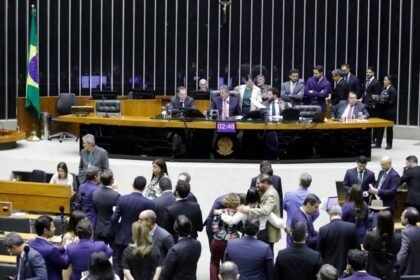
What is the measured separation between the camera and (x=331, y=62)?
68.8 ft

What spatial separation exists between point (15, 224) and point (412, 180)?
546 cm

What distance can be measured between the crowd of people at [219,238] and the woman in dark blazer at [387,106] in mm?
6626

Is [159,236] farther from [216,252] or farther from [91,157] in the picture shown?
[91,157]

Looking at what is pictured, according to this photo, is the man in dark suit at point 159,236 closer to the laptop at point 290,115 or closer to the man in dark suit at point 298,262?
the man in dark suit at point 298,262

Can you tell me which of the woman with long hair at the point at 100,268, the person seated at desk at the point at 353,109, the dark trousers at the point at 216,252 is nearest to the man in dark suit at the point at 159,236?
the dark trousers at the point at 216,252

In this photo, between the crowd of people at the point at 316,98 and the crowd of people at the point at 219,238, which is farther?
the crowd of people at the point at 316,98

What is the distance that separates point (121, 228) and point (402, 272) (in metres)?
3.04

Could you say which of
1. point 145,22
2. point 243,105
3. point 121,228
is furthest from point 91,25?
point 121,228

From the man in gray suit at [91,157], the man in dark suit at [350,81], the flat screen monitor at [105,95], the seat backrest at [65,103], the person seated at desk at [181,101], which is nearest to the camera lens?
the man in gray suit at [91,157]

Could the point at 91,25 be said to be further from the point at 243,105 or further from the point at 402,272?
the point at 402,272

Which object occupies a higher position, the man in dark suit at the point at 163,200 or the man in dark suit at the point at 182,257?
the man in dark suit at the point at 163,200

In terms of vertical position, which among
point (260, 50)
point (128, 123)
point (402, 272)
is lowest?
point (402, 272)

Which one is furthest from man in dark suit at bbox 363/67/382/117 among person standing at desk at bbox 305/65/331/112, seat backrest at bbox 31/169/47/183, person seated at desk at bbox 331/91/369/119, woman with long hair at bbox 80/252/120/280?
woman with long hair at bbox 80/252/120/280

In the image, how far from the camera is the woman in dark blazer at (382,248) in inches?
351
